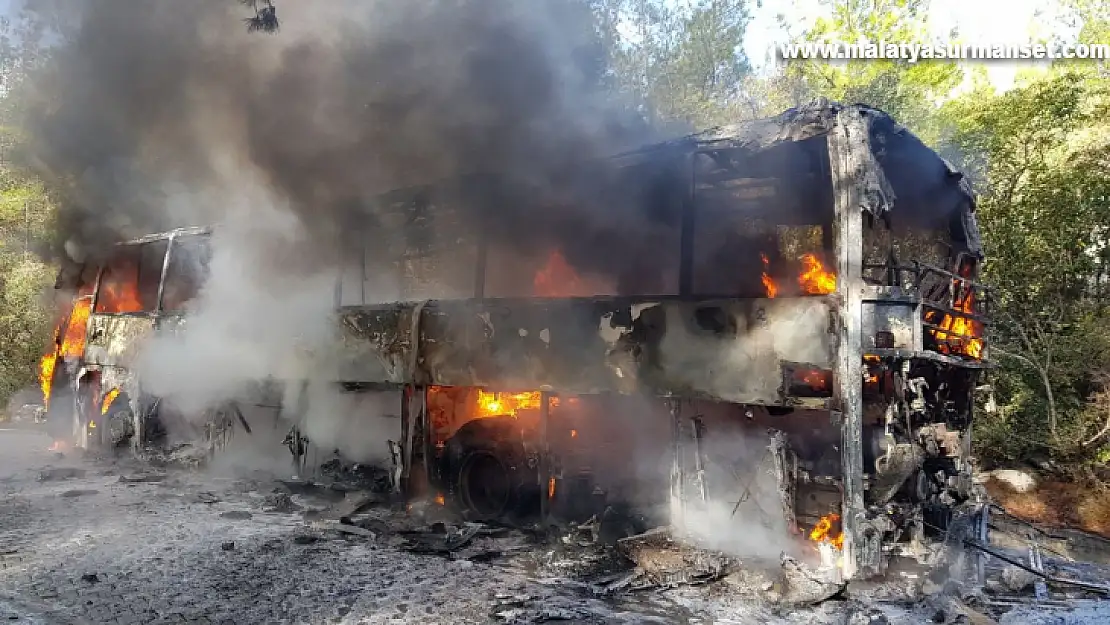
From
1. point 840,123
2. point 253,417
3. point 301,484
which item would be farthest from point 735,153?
point 253,417

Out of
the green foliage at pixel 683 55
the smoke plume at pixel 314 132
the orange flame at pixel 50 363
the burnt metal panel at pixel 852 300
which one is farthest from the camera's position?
the green foliage at pixel 683 55

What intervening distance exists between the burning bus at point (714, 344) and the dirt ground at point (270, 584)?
121 cm

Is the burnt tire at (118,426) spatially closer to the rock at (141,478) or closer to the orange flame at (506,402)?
the rock at (141,478)

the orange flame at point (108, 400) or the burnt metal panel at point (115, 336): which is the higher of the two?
the burnt metal panel at point (115, 336)

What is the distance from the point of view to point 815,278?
24.5 ft

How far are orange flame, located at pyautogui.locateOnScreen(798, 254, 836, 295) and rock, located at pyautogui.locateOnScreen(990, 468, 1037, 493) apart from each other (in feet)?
20.6

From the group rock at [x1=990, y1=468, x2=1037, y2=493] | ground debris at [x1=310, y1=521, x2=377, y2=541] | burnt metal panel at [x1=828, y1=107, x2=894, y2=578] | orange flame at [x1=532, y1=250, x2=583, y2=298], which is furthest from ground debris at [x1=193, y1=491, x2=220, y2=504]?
rock at [x1=990, y1=468, x2=1037, y2=493]

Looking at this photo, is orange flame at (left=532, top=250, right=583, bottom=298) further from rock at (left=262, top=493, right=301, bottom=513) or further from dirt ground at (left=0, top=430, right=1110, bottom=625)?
rock at (left=262, top=493, right=301, bottom=513)

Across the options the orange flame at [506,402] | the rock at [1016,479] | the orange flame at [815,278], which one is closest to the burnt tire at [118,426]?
the orange flame at [506,402]

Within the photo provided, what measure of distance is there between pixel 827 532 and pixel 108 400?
11.7 metres

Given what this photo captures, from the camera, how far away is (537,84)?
28.6 ft

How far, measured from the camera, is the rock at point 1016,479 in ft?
35.8

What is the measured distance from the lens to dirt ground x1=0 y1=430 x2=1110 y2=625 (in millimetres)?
4777

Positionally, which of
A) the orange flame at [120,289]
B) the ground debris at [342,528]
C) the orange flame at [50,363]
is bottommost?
the ground debris at [342,528]
